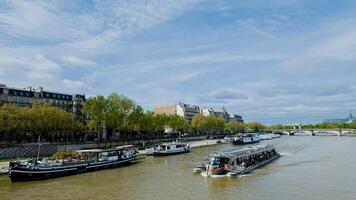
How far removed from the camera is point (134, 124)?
99.2 metres

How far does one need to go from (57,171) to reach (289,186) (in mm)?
25543

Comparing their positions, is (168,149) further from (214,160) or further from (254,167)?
(214,160)

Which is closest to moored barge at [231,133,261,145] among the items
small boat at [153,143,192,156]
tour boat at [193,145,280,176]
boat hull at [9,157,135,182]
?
small boat at [153,143,192,156]

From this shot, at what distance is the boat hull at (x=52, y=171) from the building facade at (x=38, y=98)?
154 feet

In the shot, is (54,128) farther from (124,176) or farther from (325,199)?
(325,199)

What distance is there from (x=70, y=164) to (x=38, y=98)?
60928 mm

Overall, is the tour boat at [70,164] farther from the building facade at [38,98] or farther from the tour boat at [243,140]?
the tour boat at [243,140]

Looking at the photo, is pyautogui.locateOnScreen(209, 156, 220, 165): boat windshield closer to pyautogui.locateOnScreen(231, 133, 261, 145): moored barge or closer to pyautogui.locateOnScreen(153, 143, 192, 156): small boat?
pyautogui.locateOnScreen(153, 143, 192, 156): small boat

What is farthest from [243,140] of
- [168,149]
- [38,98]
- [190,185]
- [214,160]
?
[190,185]

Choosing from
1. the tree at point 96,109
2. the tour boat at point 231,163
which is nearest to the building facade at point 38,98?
the tree at point 96,109

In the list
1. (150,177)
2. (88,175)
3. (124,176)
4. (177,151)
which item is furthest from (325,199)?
(177,151)

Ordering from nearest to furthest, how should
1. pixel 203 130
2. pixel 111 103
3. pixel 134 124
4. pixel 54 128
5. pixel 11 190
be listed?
pixel 11 190 → pixel 54 128 → pixel 111 103 → pixel 134 124 → pixel 203 130

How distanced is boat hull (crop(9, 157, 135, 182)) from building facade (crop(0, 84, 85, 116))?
46.9 meters

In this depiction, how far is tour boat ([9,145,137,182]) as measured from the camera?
4225 cm
